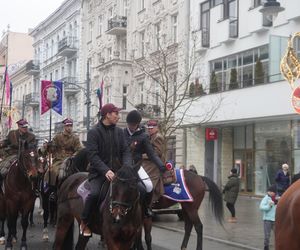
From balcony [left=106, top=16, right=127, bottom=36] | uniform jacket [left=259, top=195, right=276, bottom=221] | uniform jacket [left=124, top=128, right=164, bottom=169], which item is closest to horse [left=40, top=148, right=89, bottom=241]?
uniform jacket [left=124, top=128, right=164, bottom=169]

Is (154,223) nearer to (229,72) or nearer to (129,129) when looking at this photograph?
(129,129)

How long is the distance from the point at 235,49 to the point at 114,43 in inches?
641

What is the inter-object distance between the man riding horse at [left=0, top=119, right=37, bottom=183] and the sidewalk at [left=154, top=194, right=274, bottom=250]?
481cm

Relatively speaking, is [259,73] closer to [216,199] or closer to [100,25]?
[216,199]

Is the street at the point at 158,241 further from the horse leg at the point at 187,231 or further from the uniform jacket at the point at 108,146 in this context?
the uniform jacket at the point at 108,146

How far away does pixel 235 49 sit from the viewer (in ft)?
89.7

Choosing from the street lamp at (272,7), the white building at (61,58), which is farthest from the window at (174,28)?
the street lamp at (272,7)

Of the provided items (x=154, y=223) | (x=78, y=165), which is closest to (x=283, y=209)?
(x=78, y=165)

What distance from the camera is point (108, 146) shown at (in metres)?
6.93

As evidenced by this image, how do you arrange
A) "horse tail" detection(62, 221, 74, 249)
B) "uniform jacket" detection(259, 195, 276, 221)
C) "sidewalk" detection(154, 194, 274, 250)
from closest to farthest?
"horse tail" detection(62, 221, 74, 249) → "uniform jacket" detection(259, 195, 276, 221) → "sidewalk" detection(154, 194, 274, 250)

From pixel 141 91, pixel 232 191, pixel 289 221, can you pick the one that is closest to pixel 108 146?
pixel 289 221

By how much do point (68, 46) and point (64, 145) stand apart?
37255mm

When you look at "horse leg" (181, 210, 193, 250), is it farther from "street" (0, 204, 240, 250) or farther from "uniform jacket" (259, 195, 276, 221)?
"uniform jacket" (259, 195, 276, 221)

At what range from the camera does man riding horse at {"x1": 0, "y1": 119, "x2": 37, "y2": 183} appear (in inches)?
416
